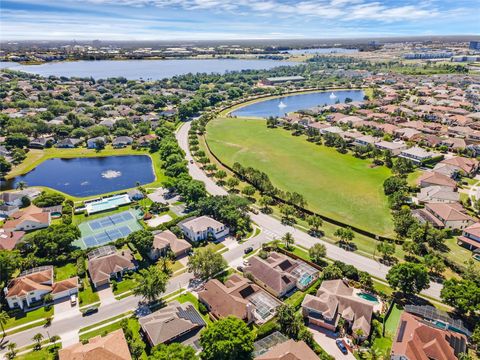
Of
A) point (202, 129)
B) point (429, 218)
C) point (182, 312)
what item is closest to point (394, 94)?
point (202, 129)

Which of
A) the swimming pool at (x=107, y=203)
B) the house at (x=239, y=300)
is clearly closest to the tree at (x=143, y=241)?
the house at (x=239, y=300)

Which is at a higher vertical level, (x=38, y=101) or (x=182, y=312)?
(x=38, y=101)

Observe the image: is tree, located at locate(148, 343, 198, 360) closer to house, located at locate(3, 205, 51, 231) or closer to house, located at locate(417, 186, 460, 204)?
house, located at locate(3, 205, 51, 231)

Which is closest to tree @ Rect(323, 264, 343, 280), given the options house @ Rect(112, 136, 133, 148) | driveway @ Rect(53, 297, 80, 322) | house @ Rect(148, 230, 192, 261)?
house @ Rect(148, 230, 192, 261)

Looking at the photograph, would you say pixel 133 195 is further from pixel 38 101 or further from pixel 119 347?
pixel 38 101

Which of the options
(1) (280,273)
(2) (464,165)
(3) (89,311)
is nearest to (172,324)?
(3) (89,311)

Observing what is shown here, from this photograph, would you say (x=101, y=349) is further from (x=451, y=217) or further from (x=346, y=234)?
(x=451, y=217)

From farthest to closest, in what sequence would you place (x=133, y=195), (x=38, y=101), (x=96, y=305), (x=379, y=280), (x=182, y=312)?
(x=38, y=101)
(x=133, y=195)
(x=379, y=280)
(x=96, y=305)
(x=182, y=312)
